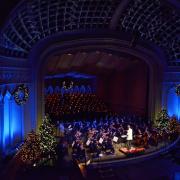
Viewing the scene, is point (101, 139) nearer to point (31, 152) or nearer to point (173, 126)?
point (31, 152)

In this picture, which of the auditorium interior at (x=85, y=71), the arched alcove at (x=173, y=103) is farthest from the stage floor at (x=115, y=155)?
the arched alcove at (x=173, y=103)

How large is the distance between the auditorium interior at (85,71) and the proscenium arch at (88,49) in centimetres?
7

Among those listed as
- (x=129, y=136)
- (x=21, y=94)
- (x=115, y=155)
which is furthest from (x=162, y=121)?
(x=21, y=94)

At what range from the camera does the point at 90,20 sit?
63.0ft

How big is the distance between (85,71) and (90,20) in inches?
323

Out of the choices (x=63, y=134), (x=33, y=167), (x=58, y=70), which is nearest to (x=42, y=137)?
(x=33, y=167)

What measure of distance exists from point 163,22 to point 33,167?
13.1 metres

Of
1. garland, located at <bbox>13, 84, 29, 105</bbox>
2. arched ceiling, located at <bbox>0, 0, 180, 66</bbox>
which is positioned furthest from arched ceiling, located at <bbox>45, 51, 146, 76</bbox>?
garland, located at <bbox>13, 84, 29, 105</bbox>

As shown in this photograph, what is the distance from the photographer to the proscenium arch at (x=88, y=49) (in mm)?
18328

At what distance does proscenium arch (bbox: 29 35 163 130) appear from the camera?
18328 mm

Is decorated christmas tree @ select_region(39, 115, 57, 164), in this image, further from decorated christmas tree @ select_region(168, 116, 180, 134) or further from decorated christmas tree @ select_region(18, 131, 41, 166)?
decorated christmas tree @ select_region(168, 116, 180, 134)

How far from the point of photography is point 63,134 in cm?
2120

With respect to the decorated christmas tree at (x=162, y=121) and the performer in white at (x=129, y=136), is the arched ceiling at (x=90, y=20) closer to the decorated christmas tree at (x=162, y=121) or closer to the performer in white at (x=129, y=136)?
the decorated christmas tree at (x=162, y=121)

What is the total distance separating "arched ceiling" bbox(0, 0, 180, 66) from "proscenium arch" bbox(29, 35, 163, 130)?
77 cm
